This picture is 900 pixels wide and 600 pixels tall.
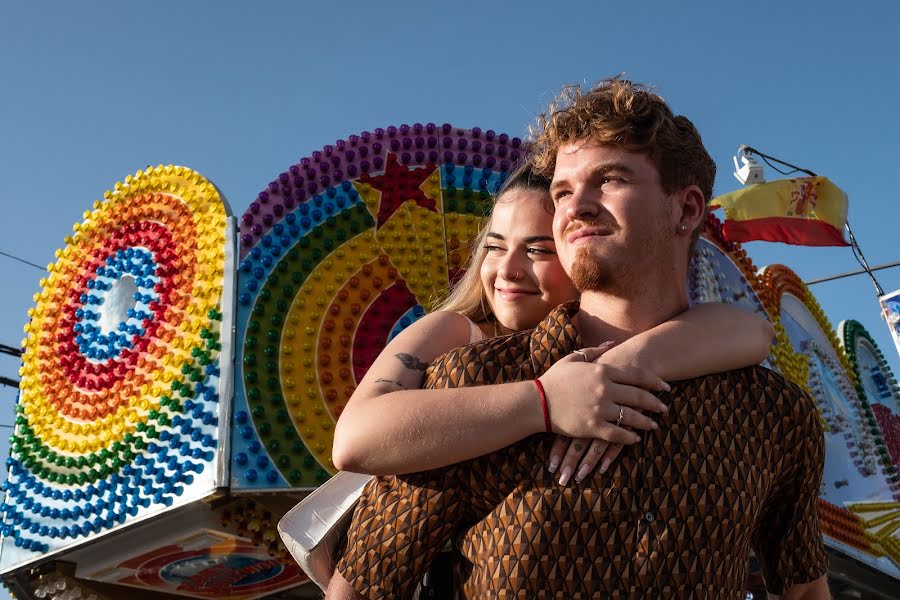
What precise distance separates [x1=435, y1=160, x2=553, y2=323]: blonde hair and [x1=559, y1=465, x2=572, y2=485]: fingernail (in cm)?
104

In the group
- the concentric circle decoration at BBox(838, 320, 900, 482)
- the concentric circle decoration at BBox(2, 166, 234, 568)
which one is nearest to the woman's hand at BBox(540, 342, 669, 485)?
the concentric circle decoration at BBox(2, 166, 234, 568)

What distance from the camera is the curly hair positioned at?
6.82ft

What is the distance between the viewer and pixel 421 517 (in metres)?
1.86

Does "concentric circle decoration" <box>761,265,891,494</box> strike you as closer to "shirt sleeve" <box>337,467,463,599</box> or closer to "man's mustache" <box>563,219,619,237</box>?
"man's mustache" <box>563,219,619,237</box>

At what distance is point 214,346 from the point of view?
5512 mm

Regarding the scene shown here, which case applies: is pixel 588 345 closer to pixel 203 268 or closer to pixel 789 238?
pixel 203 268

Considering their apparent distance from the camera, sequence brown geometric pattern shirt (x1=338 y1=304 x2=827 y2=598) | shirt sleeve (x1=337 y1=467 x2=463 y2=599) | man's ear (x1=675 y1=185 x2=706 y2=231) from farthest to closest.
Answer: man's ear (x1=675 y1=185 x2=706 y2=231)
shirt sleeve (x1=337 y1=467 x2=463 y2=599)
brown geometric pattern shirt (x1=338 y1=304 x2=827 y2=598)

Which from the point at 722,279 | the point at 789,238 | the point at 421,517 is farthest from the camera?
the point at 789,238

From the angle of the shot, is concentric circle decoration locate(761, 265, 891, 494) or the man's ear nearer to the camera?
the man's ear

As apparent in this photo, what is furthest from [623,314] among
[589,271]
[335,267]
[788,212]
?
[788,212]

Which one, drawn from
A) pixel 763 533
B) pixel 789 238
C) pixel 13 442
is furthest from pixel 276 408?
pixel 789 238

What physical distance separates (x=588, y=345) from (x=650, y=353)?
0.63 feet

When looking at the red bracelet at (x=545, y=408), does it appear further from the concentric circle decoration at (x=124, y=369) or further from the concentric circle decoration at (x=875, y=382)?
the concentric circle decoration at (x=875, y=382)

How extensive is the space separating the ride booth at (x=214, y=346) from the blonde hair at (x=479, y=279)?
2534 mm
